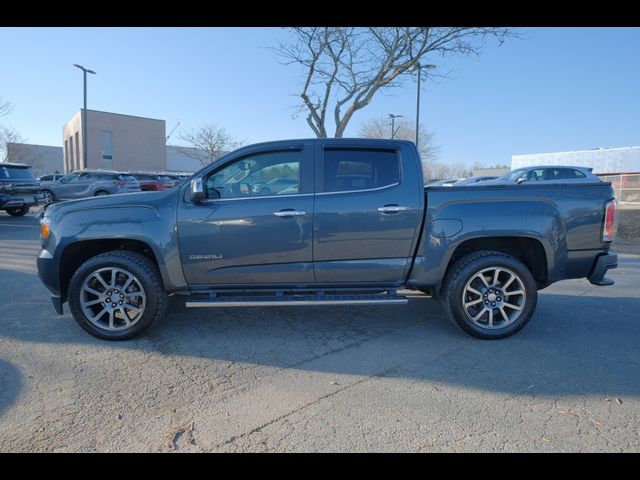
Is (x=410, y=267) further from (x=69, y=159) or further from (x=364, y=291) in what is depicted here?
(x=69, y=159)

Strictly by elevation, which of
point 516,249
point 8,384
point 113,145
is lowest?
point 8,384

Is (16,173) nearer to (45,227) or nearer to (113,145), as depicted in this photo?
(45,227)

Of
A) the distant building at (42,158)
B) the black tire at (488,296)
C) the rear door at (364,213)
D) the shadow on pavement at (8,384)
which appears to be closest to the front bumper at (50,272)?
the shadow on pavement at (8,384)

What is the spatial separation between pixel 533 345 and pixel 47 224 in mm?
4825

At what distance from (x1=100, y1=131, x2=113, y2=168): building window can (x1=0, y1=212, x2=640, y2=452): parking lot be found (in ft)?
149

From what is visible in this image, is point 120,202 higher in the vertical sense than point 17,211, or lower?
higher

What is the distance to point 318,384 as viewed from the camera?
3.04 m

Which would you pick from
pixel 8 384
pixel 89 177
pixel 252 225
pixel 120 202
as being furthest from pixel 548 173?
pixel 89 177

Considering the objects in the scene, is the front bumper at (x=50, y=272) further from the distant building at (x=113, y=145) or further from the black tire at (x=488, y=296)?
the distant building at (x=113, y=145)

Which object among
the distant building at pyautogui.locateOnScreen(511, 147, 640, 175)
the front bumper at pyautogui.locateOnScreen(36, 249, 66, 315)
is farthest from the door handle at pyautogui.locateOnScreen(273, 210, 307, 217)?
the distant building at pyautogui.locateOnScreen(511, 147, 640, 175)

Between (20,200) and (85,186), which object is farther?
(85,186)

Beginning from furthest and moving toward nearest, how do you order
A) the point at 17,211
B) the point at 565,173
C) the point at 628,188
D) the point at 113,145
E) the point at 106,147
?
the point at 113,145
the point at 106,147
the point at 628,188
the point at 17,211
the point at 565,173

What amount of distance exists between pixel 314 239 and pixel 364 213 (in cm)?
54
